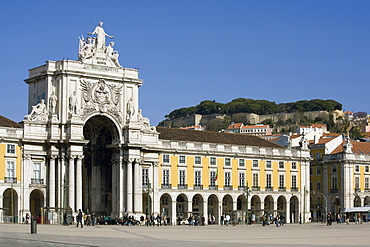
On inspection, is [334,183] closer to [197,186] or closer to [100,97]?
[197,186]

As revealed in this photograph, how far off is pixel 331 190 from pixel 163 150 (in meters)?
31.9

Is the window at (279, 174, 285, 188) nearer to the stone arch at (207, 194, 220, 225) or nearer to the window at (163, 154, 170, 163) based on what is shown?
the stone arch at (207, 194, 220, 225)

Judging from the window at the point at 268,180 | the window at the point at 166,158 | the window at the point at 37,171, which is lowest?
the window at the point at 268,180

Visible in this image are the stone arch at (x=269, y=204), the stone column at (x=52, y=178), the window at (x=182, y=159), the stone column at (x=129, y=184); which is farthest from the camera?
the stone arch at (x=269, y=204)

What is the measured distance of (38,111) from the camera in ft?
280

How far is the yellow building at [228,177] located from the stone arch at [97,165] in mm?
4624

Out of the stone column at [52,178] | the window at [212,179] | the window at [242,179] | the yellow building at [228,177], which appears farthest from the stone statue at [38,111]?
the window at [242,179]

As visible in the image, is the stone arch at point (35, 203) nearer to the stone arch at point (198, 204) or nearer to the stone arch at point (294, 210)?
the stone arch at point (198, 204)

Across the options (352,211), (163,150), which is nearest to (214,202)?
(163,150)

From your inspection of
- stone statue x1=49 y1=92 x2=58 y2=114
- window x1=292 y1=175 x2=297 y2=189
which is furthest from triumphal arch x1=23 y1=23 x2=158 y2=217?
window x1=292 y1=175 x2=297 y2=189

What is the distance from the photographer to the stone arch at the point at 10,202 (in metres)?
82.6

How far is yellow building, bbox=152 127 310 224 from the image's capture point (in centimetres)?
9656

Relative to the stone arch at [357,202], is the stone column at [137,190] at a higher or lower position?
higher

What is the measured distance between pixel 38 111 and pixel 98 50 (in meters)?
10.0
